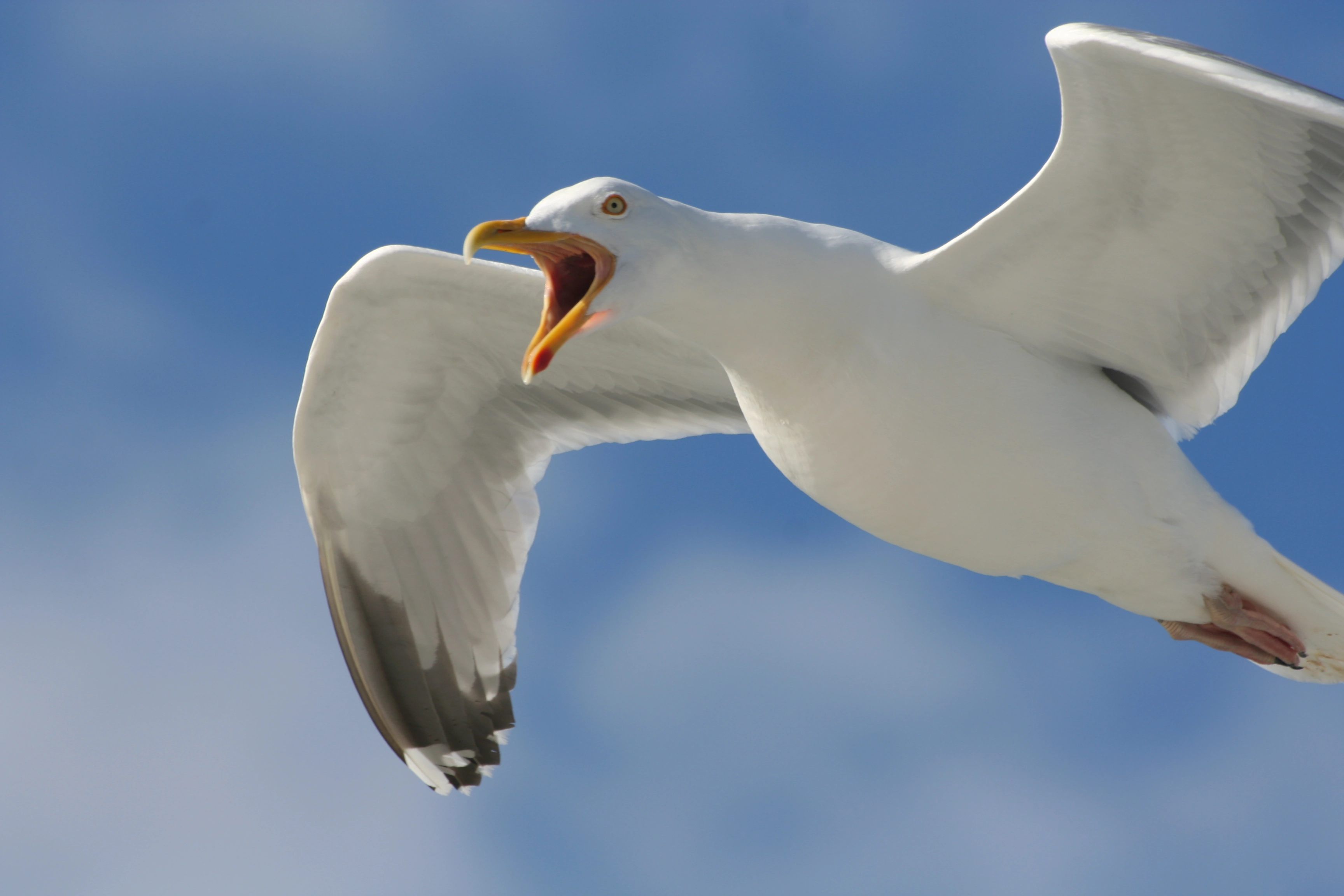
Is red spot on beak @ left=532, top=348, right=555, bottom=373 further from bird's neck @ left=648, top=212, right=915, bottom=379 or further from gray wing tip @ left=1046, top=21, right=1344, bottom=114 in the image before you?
gray wing tip @ left=1046, top=21, right=1344, bottom=114

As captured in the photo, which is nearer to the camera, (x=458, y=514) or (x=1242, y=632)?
(x=1242, y=632)

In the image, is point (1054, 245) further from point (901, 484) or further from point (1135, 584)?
point (1135, 584)

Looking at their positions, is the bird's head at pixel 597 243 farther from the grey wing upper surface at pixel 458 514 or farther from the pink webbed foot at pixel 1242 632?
the pink webbed foot at pixel 1242 632

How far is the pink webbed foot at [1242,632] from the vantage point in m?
6.17

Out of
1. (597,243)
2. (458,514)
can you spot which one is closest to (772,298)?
(597,243)

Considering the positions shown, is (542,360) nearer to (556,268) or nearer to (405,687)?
(556,268)

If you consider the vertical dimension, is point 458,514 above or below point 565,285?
below

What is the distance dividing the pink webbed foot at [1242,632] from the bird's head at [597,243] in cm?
293

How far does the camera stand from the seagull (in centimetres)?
511

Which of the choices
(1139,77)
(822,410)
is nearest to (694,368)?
(822,410)

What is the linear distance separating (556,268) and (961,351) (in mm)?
1667

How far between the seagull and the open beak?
0.04ft

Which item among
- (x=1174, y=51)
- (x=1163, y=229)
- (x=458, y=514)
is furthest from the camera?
(x=458, y=514)

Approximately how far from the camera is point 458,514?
23.8 feet
